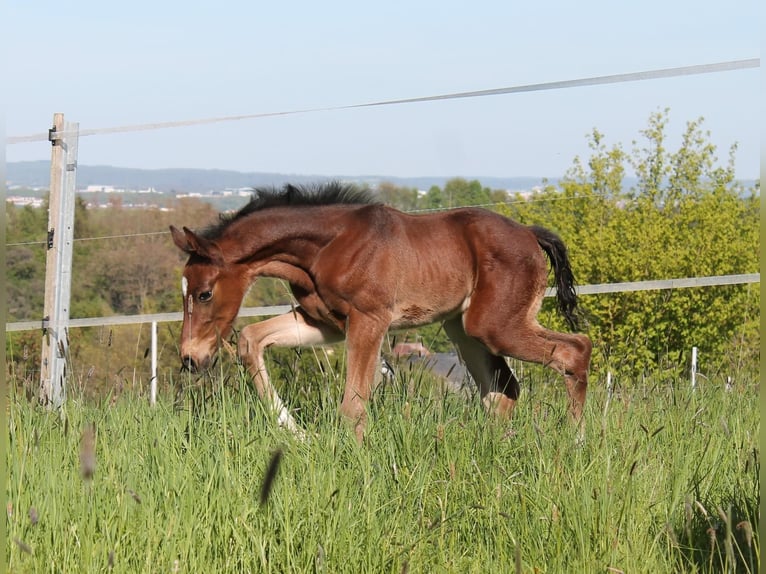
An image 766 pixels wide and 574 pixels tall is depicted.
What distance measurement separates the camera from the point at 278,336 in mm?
6449

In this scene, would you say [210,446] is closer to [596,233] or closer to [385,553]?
[385,553]

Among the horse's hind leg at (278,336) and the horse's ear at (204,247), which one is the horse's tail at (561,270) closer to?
the horse's hind leg at (278,336)

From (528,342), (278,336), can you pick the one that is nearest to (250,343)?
(278,336)

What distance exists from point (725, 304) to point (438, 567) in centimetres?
2873

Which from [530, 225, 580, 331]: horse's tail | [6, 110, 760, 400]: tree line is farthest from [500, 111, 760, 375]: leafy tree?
[530, 225, 580, 331]: horse's tail

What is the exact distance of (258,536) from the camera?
350 centimetres

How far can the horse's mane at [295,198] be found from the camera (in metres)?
6.64

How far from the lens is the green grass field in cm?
342

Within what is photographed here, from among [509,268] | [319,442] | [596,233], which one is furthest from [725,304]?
[319,442]

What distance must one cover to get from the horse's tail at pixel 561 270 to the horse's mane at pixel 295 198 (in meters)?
1.19

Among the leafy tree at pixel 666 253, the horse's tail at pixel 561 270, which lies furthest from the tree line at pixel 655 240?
the horse's tail at pixel 561 270

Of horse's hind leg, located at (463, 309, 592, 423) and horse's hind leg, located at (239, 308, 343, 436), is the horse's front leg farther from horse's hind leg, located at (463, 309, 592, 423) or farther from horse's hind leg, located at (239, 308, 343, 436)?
horse's hind leg, located at (463, 309, 592, 423)

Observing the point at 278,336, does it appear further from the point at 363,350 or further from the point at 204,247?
the point at 204,247

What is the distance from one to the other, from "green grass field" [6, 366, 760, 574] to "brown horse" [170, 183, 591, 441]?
4.76 feet
